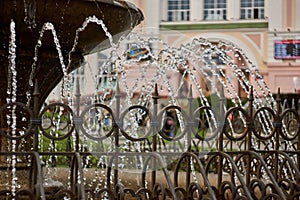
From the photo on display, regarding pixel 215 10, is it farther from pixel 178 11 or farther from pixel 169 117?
pixel 169 117

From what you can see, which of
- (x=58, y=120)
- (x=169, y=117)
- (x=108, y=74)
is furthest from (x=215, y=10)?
(x=169, y=117)

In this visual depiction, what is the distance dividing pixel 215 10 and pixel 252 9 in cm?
112

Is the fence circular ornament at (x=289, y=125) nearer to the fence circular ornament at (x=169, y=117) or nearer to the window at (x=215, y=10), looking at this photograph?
the fence circular ornament at (x=169, y=117)

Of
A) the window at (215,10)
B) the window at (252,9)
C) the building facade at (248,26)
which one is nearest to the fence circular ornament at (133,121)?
the building facade at (248,26)

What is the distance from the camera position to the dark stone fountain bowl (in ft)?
8.41

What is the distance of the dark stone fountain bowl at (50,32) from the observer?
2564 mm

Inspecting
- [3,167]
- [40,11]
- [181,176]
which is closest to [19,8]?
[40,11]

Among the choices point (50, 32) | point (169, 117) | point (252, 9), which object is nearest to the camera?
point (50, 32)

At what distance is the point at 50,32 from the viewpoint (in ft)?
8.82

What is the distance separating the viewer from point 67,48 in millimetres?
2881

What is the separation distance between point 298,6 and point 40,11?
1648 cm

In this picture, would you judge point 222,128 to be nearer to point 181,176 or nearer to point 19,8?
point 19,8

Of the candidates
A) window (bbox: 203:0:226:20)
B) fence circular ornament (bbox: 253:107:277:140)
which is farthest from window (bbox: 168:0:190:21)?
fence circular ornament (bbox: 253:107:277:140)

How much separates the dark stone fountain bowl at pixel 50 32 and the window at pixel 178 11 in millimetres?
17126
